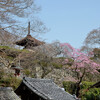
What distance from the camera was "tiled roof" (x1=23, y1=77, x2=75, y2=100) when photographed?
6664 millimetres

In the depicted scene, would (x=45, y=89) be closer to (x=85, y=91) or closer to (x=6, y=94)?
(x=6, y=94)

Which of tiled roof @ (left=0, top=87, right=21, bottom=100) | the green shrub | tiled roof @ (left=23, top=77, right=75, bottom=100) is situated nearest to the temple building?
tiled roof @ (left=23, top=77, right=75, bottom=100)

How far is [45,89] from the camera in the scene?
7.36m

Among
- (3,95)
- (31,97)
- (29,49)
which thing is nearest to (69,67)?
(29,49)

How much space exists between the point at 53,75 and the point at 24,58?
429 cm

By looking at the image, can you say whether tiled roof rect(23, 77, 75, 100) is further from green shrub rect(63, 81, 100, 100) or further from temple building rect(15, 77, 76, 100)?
green shrub rect(63, 81, 100, 100)

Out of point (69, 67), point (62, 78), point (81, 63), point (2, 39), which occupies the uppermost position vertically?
point (2, 39)

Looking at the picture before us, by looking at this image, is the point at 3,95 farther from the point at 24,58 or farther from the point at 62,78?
the point at 62,78

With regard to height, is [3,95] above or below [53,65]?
above

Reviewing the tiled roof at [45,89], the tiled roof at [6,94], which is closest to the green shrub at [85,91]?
the tiled roof at [45,89]

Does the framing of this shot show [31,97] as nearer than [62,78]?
Yes

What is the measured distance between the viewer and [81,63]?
1555 cm

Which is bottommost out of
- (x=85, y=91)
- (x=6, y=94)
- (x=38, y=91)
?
(x=85, y=91)

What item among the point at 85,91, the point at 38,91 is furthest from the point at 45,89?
→ the point at 85,91
